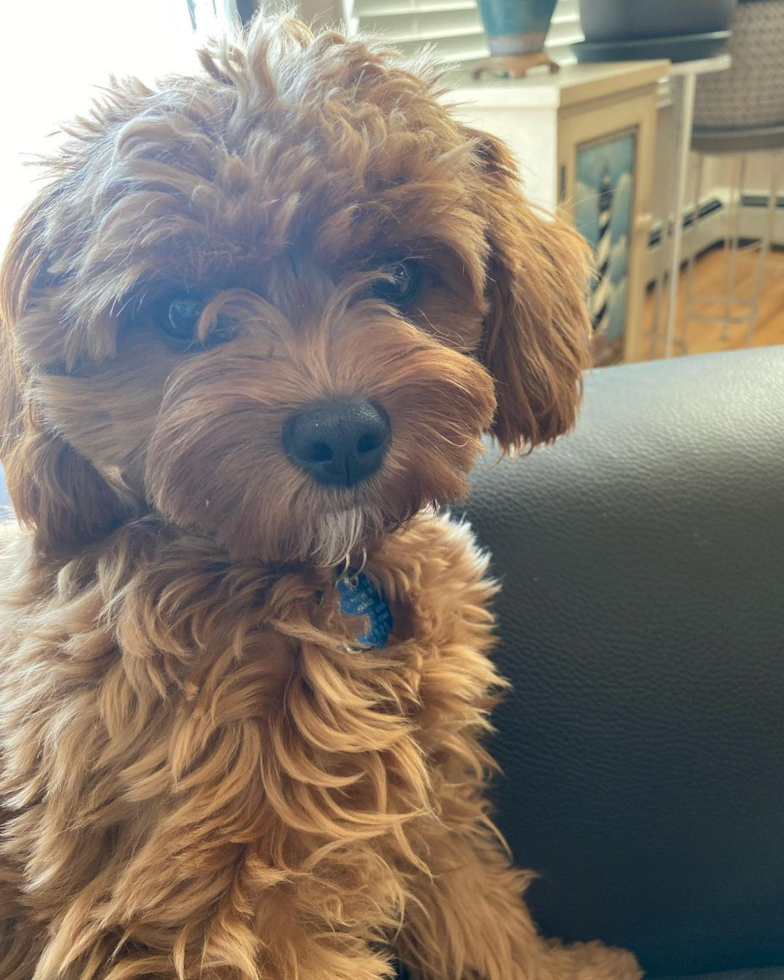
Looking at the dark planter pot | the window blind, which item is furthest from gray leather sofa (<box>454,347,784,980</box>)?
the dark planter pot

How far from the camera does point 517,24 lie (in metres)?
2.04

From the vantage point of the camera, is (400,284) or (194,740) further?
(400,284)

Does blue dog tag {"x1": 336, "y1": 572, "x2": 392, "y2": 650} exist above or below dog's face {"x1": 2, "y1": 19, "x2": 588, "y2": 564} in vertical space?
below

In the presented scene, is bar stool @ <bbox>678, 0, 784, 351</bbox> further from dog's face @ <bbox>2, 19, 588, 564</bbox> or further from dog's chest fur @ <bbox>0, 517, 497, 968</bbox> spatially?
dog's chest fur @ <bbox>0, 517, 497, 968</bbox>

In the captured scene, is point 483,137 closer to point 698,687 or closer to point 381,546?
point 381,546

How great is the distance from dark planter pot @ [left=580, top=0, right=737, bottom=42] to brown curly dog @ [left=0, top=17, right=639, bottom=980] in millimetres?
1817

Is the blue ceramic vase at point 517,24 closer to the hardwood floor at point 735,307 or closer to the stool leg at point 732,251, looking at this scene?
the hardwood floor at point 735,307

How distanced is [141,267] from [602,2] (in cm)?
218

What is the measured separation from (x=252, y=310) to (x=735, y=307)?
3.89 meters

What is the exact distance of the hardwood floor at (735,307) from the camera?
3.81m

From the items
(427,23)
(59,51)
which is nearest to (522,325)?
(59,51)

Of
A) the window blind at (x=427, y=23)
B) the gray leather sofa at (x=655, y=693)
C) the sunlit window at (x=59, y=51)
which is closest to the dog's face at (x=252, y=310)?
the gray leather sofa at (x=655, y=693)

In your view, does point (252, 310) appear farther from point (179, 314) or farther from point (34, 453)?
point (34, 453)

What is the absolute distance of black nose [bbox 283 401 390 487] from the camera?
718mm
